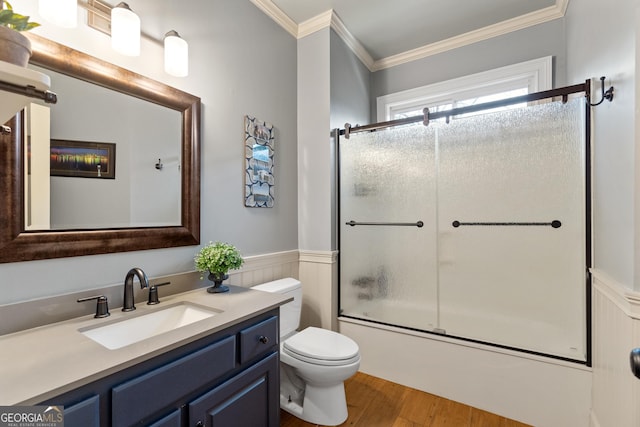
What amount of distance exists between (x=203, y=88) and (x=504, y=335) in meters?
2.36

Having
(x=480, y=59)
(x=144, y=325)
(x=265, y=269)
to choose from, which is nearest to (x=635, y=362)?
(x=144, y=325)

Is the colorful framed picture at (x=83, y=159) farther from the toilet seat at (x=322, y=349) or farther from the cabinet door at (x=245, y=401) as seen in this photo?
the toilet seat at (x=322, y=349)

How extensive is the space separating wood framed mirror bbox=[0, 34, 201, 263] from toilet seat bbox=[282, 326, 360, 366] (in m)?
0.81

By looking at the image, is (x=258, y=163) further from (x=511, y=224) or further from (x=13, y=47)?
(x=511, y=224)

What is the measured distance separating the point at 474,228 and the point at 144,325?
195cm

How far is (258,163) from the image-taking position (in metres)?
1.99

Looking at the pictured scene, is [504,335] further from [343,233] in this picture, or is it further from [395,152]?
[395,152]

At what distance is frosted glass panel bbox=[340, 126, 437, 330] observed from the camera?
6.95 ft

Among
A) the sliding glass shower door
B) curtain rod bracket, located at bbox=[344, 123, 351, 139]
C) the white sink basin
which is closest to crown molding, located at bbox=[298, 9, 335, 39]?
curtain rod bracket, located at bbox=[344, 123, 351, 139]

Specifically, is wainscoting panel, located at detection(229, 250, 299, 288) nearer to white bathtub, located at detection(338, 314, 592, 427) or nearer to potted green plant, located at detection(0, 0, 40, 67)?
white bathtub, located at detection(338, 314, 592, 427)

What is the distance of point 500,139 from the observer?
6.17 feet

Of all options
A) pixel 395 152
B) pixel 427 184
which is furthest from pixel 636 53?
pixel 395 152

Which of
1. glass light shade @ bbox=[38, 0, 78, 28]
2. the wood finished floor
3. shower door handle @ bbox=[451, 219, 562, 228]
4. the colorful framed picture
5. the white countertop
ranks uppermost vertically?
glass light shade @ bbox=[38, 0, 78, 28]

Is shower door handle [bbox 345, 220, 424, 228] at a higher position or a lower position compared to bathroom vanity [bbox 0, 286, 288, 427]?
higher
